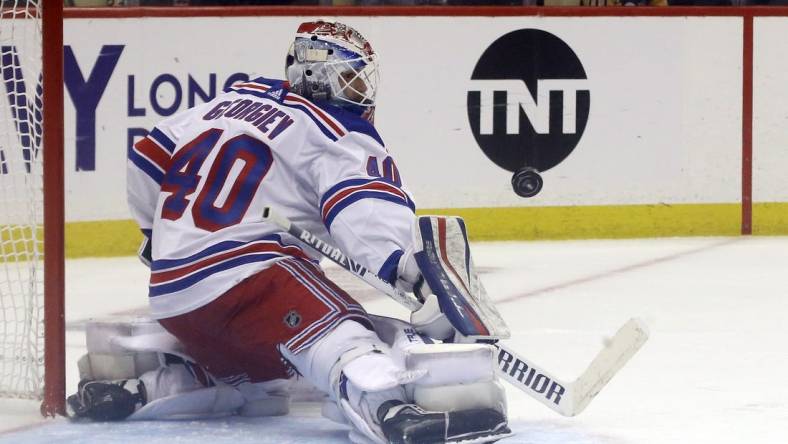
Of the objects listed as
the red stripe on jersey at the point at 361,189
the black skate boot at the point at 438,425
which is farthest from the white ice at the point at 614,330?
the red stripe on jersey at the point at 361,189

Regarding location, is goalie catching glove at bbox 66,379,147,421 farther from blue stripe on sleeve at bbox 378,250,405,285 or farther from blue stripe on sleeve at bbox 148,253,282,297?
blue stripe on sleeve at bbox 378,250,405,285

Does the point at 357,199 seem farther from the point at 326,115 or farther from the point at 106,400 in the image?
the point at 106,400

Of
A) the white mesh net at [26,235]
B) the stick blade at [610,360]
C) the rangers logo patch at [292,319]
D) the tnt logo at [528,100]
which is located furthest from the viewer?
the tnt logo at [528,100]

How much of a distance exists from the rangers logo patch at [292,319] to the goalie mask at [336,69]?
1.41ft

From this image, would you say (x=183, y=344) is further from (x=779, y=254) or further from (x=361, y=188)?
(x=779, y=254)

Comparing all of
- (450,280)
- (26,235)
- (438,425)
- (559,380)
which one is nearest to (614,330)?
(559,380)

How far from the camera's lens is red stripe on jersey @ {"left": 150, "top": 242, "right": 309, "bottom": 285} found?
2.67 m

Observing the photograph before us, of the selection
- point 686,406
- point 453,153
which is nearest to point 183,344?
point 686,406

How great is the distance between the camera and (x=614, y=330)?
159 inches

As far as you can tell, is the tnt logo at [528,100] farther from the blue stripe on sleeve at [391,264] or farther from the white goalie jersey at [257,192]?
the blue stripe on sleeve at [391,264]

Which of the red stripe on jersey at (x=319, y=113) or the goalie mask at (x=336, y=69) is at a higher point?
the goalie mask at (x=336, y=69)

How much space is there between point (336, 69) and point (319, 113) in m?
0.13

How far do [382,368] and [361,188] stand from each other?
32 centimetres

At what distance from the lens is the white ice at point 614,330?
8.96 feet
